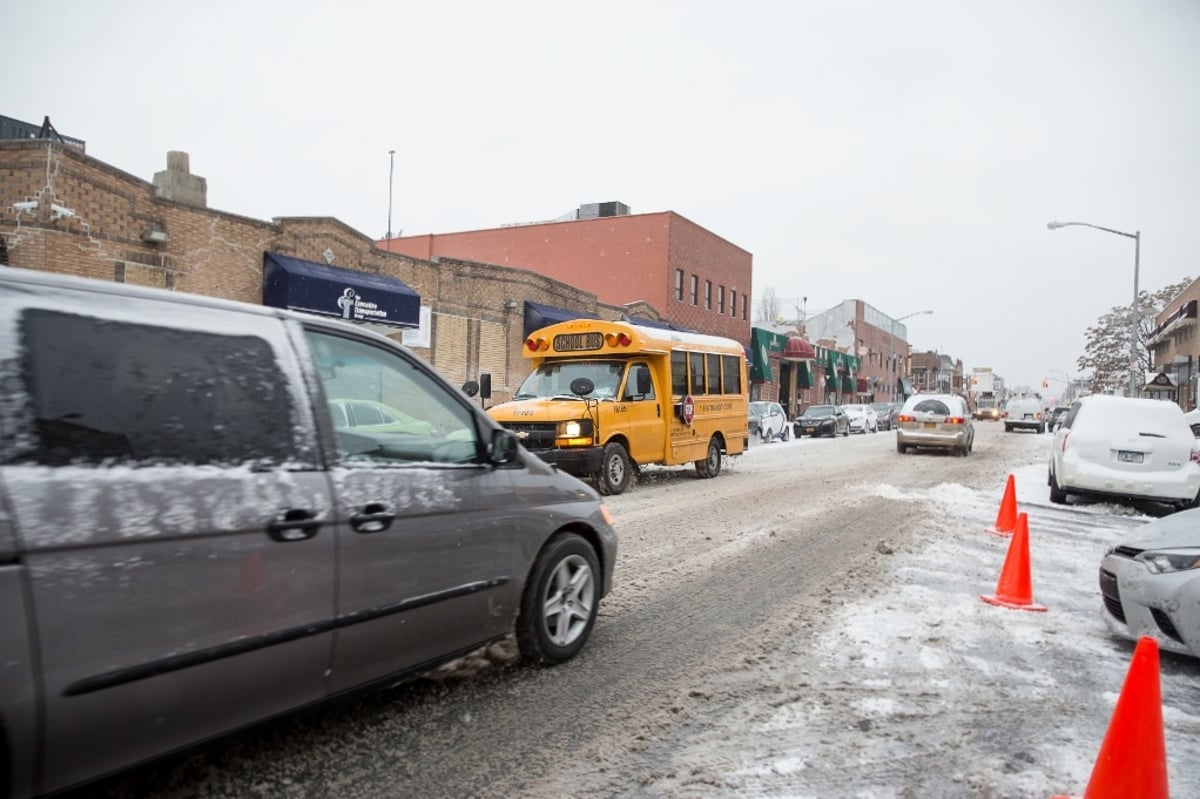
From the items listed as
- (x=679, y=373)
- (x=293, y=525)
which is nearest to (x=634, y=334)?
(x=679, y=373)

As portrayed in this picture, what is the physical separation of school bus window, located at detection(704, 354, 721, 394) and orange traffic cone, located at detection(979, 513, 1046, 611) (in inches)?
322

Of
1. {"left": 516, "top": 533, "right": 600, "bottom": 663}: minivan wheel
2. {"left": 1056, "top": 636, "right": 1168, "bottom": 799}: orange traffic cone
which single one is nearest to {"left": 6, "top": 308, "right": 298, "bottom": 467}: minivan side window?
{"left": 516, "top": 533, "right": 600, "bottom": 663}: minivan wheel

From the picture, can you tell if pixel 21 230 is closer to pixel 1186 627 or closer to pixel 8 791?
pixel 8 791

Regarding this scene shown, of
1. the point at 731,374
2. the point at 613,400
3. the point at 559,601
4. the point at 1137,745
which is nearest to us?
the point at 1137,745

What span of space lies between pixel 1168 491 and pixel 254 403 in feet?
39.1

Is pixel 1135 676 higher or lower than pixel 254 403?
lower

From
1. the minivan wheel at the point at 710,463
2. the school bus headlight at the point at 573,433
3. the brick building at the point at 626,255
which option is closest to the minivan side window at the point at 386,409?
the school bus headlight at the point at 573,433

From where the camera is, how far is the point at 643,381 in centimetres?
1212

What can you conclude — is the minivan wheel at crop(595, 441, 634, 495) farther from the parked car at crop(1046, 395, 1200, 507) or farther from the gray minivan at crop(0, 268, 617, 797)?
the gray minivan at crop(0, 268, 617, 797)

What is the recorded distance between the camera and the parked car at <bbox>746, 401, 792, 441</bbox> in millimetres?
27844

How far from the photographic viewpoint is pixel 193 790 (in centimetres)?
290

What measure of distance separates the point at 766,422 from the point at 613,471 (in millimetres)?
17508

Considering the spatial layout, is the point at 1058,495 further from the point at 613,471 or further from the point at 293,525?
the point at 293,525

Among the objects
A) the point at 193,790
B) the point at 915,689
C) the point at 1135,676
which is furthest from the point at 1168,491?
the point at 193,790
